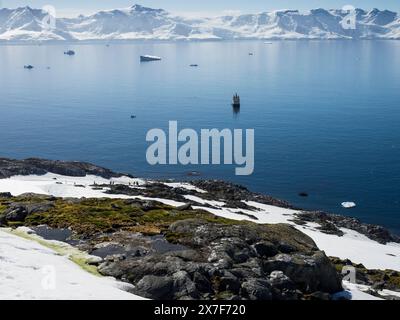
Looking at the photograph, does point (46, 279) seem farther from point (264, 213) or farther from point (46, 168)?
point (46, 168)

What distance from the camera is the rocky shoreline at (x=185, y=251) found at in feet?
98.3

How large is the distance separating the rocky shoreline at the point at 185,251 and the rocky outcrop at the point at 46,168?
112 ft

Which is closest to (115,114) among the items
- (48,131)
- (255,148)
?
(48,131)

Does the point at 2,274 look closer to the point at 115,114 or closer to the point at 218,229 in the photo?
the point at 218,229

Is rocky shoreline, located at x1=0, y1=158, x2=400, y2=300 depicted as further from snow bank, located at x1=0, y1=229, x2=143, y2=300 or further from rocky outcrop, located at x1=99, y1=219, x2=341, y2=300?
snow bank, located at x1=0, y1=229, x2=143, y2=300

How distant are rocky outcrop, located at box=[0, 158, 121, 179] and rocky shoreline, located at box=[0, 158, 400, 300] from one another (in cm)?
3423

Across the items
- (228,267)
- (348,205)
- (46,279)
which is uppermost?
(46,279)

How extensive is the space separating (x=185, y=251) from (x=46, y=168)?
66260 millimetres

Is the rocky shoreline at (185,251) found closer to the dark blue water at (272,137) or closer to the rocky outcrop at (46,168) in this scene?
the rocky outcrop at (46,168)

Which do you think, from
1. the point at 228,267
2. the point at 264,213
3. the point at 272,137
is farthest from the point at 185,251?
the point at 272,137

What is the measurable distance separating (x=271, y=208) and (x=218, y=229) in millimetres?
42562

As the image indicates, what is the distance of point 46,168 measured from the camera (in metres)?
93.4
